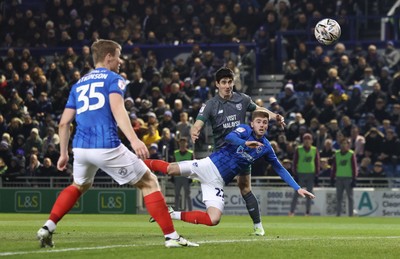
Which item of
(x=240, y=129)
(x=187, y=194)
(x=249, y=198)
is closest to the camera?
(x=240, y=129)

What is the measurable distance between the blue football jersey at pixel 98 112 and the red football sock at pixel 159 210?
72 cm

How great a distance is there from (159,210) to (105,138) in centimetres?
101

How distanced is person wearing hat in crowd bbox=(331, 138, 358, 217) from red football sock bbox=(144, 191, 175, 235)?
15511 mm

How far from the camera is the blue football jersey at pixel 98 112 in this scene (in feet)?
37.4

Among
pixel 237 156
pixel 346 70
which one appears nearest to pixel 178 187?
pixel 346 70

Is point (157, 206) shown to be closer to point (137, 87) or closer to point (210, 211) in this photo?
point (210, 211)

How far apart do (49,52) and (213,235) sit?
75.7 feet

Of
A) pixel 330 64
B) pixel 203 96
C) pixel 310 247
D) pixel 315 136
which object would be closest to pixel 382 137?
pixel 315 136

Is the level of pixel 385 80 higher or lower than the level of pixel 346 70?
lower

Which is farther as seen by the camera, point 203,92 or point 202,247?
point 203,92

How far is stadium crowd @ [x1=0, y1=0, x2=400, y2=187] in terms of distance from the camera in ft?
94.1

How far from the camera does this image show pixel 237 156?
14227 millimetres

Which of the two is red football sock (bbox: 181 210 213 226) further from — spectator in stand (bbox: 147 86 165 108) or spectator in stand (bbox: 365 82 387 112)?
spectator in stand (bbox: 147 86 165 108)

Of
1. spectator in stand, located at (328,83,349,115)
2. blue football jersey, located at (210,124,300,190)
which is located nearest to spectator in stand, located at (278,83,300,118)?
spectator in stand, located at (328,83,349,115)
